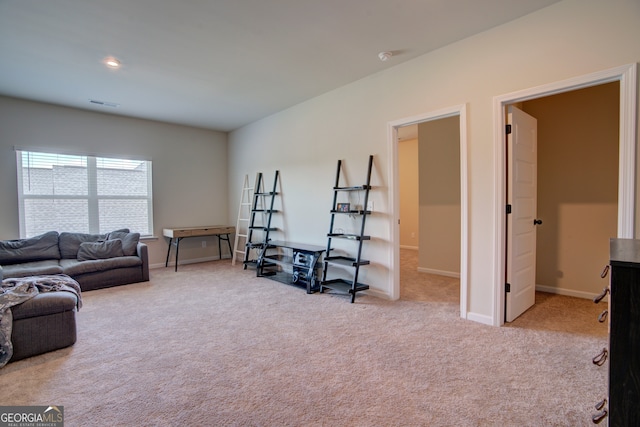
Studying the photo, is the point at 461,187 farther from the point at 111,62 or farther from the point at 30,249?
the point at 30,249

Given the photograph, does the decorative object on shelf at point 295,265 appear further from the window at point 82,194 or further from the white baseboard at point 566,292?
the white baseboard at point 566,292

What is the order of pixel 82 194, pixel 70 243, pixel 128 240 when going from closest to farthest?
1. pixel 70 243
2. pixel 128 240
3. pixel 82 194

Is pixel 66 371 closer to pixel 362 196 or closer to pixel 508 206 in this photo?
pixel 362 196

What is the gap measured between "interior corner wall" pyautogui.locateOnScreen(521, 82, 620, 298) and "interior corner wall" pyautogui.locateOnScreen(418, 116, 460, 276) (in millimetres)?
1122

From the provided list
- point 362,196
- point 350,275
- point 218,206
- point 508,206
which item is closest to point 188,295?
point 350,275

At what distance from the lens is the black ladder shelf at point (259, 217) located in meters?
5.40

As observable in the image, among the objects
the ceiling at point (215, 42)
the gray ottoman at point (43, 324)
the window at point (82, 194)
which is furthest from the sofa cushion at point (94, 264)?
the ceiling at point (215, 42)

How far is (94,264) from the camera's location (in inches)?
169

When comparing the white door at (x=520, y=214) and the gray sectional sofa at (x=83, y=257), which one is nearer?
the white door at (x=520, y=214)

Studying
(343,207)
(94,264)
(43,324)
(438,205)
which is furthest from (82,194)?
(438,205)

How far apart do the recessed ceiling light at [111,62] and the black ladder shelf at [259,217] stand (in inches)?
104

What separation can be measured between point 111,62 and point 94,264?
2.68 metres

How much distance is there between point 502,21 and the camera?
2693mm

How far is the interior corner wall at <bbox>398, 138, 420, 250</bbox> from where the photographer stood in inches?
300
